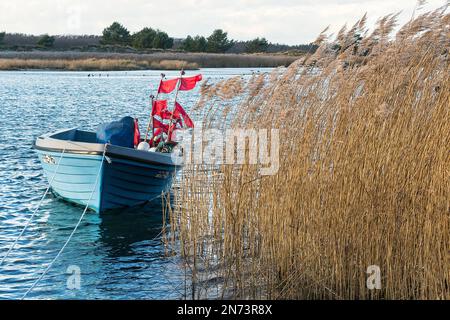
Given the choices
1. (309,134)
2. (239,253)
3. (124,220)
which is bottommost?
(124,220)

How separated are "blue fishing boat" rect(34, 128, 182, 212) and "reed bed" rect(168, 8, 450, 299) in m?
3.46

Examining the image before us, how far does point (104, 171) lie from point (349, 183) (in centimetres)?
540

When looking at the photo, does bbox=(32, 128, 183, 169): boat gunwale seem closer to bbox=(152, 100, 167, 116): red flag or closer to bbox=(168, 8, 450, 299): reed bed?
bbox=(152, 100, 167, 116): red flag

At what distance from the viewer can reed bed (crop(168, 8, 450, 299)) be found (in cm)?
571

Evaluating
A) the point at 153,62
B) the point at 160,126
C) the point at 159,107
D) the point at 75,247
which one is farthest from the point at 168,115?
the point at 153,62

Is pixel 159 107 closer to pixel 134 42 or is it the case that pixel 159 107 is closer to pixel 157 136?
pixel 157 136

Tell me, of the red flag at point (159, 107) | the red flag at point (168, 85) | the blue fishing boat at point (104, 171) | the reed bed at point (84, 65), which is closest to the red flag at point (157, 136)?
the red flag at point (159, 107)

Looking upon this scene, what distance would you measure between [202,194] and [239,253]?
1.06 metres

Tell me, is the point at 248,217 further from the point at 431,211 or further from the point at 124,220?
the point at 124,220

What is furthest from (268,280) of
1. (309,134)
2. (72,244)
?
(72,244)

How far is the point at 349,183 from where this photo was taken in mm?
5938

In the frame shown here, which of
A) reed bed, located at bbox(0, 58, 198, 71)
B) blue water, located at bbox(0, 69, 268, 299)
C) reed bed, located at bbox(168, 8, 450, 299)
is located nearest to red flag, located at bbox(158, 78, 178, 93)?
blue water, located at bbox(0, 69, 268, 299)
